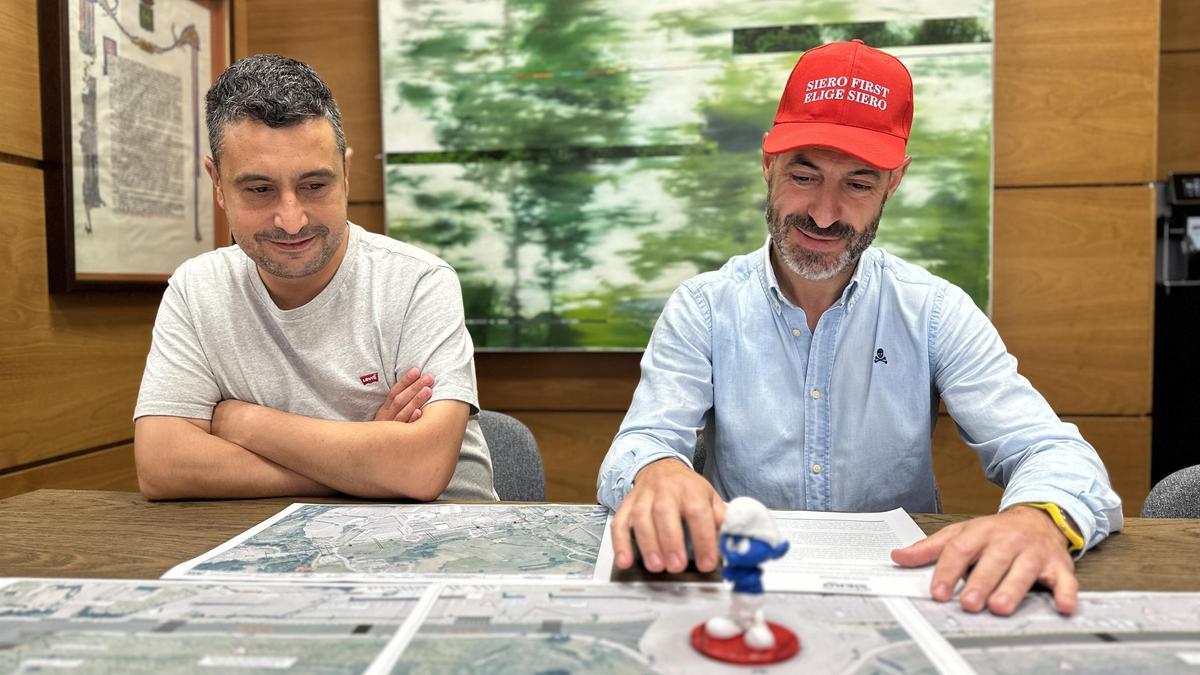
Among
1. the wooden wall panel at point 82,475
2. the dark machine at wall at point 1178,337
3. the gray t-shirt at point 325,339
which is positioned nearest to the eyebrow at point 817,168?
the gray t-shirt at point 325,339

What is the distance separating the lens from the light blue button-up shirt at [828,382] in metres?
1.57

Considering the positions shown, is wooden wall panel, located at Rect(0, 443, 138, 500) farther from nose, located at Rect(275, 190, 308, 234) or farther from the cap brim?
the cap brim

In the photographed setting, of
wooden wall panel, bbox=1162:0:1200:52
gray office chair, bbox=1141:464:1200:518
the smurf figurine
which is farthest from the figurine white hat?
wooden wall panel, bbox=1162:0:1200:52

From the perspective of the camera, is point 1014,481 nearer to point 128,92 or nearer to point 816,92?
point 816,92

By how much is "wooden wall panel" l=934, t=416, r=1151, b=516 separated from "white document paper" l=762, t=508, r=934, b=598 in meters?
1.76

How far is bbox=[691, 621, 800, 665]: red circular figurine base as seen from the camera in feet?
2.49

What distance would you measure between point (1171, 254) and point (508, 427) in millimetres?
2399

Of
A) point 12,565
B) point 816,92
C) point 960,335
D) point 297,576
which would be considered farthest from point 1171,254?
point 12,565

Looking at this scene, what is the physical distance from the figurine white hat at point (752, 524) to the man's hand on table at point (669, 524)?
0.16 meters

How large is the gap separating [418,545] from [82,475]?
1745 mm

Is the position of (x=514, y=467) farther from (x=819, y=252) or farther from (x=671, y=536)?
(x=671, y=536)

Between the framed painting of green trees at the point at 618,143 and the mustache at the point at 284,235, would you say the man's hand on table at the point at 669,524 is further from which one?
the framed painting of green trees at the point at 618,143

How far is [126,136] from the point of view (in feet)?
8.15

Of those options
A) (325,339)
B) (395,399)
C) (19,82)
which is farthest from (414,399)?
(19,82)
